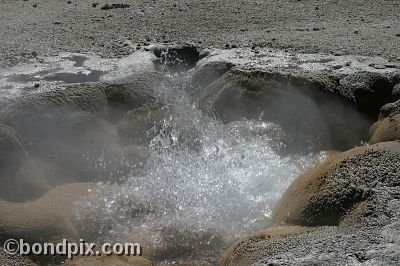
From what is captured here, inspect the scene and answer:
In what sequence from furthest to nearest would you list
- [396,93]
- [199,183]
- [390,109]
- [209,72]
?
[209,72]
[396,93]
[390,109]
[199,183]

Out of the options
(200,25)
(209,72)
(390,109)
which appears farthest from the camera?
(200,25)

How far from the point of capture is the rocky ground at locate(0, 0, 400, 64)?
547cm

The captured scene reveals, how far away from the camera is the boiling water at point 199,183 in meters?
3.54

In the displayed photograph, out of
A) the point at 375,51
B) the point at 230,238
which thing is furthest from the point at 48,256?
the point at 375,51

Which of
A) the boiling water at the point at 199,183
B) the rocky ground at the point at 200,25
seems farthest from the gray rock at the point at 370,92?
the boiling water at the point at 199,183

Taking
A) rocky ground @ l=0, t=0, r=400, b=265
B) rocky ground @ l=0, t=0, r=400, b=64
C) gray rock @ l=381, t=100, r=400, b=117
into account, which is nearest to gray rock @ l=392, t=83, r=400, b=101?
rocky ground @ l=0, t=0, r=400, b=265

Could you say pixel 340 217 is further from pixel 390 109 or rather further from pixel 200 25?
pixel 200 25

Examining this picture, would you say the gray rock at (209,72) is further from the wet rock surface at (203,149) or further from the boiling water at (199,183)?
the boiling water at (199,183)

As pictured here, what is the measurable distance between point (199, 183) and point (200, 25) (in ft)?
8.64

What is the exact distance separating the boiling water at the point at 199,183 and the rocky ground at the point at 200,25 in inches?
45.1

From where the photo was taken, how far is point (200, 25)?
20.1 ft

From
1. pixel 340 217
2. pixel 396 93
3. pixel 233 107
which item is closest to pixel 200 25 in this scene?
pixel 233 107

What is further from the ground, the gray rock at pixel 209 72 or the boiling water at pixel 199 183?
the gray rock at pixel 209 72

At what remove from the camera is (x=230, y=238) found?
3.43 m
